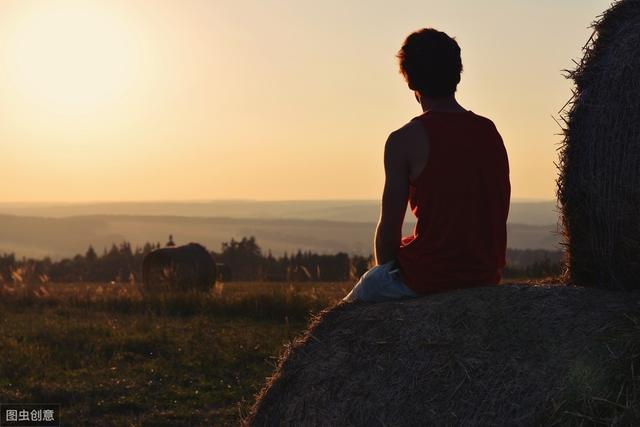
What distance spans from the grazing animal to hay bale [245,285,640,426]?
12126 millimetres

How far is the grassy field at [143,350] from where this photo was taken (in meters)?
8.48

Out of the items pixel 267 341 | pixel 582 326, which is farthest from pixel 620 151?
pixel 267 341

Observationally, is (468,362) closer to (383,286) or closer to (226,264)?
(383,286)

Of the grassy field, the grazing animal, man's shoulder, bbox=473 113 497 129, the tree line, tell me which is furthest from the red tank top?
the tree line

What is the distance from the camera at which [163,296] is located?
14.6 metres

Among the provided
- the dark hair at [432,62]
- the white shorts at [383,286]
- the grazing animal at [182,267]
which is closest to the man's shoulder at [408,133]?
the dark hair at [432,62]

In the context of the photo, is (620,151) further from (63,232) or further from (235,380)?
(63,232)

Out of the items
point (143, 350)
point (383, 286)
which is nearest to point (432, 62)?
point (383, 286)

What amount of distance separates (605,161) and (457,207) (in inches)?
36.1

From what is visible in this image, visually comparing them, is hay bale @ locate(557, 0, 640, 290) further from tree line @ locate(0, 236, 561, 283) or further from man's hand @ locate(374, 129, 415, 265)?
tree line @ locate(0, 236, 561, 283)

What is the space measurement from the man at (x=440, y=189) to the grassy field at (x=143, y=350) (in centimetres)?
105

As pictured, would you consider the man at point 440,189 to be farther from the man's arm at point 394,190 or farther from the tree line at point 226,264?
the tree line at point 226,264

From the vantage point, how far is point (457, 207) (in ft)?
17.4

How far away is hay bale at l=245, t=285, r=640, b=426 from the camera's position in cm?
428
